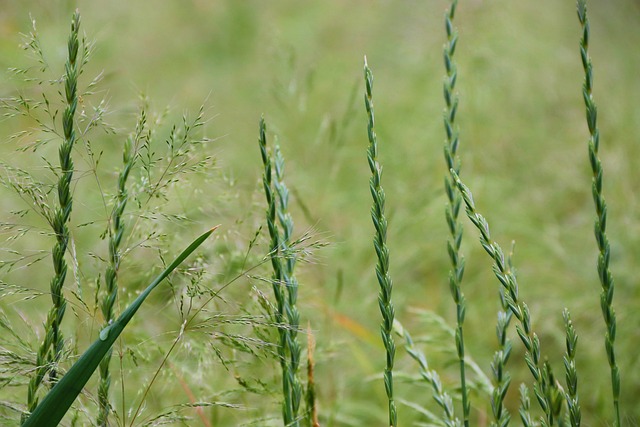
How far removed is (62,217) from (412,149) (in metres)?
1.97

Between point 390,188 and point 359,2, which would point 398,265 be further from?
point 359,2

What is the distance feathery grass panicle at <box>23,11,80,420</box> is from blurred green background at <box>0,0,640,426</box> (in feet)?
1.41

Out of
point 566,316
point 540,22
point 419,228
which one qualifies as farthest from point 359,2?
point 566,316

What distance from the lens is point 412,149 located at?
2.57m

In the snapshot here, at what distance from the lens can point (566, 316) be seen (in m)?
0.74

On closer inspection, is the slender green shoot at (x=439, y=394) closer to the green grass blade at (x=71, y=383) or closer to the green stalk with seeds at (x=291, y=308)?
the green stalk with seeds at (x=291, y=308)

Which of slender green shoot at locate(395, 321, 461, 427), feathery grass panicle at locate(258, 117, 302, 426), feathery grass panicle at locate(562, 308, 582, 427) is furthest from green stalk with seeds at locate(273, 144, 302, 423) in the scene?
feathery grass panicle at locate(562, 308, 582, 427)

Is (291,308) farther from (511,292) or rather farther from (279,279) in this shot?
(511,292)

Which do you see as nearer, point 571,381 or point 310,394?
point 571,381

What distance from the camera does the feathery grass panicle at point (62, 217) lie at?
0.69 metres

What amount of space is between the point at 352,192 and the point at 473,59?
61 cm

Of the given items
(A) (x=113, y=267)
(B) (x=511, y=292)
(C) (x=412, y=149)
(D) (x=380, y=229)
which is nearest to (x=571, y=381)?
(B) (x=511, y=292)

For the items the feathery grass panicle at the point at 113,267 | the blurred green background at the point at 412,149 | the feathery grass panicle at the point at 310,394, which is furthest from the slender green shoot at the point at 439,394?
the feathery grass panicle at the point at 113,267

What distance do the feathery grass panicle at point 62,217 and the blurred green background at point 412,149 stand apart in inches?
16.9
